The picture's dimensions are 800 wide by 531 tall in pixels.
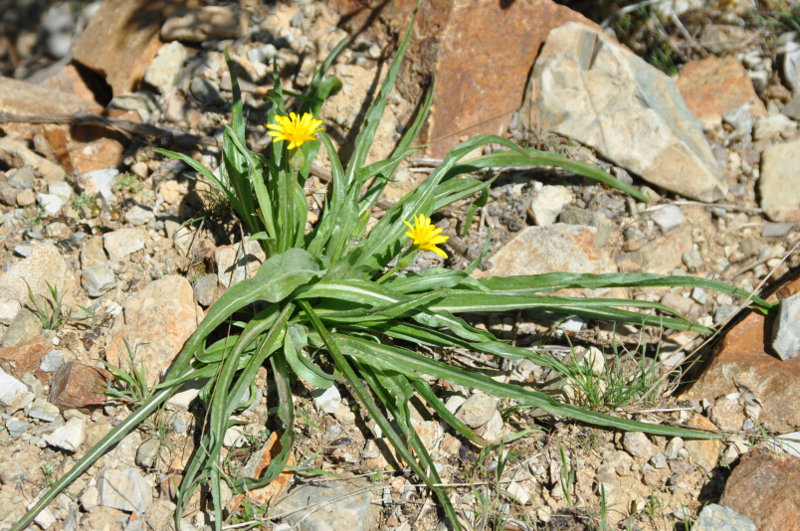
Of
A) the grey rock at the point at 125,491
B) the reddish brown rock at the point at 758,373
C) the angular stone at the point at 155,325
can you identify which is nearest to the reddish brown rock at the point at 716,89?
the reddish brown rock at the point at 758,373

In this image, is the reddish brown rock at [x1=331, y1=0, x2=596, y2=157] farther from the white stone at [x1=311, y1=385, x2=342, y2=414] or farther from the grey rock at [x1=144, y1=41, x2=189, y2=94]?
the white stone at [x1=311, y1=385, x2=342, y2=414]

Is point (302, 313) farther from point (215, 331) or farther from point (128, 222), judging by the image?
point (128, 222)

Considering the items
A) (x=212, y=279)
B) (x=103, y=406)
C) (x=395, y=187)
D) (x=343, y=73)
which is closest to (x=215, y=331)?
(x=212, y=279)

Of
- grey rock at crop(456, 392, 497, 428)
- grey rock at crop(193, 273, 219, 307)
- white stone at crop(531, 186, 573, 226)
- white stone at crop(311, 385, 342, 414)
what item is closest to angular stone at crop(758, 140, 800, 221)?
white stone at crop(531, 186, 573, 226)

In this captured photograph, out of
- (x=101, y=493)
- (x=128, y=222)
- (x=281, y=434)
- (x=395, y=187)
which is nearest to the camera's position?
(x=101, y=493)

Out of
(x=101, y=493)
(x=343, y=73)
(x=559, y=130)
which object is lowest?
(x=101, y=493)

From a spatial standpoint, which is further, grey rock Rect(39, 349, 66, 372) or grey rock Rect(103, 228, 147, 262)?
grey rock Rect(103, 228, 147, 262)
